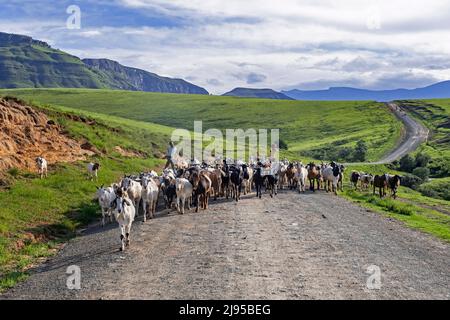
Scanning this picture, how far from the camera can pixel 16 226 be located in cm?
1970

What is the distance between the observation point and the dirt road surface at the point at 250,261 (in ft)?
41.3

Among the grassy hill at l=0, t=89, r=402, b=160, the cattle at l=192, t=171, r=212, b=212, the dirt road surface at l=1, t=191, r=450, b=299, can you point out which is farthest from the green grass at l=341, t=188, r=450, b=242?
the grassy hill at l=0, t=89, r=402, b=160

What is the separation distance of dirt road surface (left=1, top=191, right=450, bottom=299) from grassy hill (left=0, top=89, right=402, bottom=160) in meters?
66.8

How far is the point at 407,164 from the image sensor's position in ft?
251

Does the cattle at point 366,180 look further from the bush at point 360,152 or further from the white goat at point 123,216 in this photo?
the bush at point 360,152

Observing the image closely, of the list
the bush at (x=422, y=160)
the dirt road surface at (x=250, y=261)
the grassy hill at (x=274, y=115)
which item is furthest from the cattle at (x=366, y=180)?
the grassy hill at (x=274, y=115)

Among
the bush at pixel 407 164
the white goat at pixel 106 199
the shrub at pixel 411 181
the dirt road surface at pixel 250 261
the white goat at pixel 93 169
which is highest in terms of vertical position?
→ the white goat at pixel 93 169

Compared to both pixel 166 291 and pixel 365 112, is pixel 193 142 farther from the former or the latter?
pixel 365 112

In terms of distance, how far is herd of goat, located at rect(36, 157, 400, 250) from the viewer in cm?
2142

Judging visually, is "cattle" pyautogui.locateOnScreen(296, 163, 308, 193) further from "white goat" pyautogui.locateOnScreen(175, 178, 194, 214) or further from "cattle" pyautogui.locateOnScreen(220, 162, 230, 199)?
"white goat" pyautogui.locateOnScreen(175, 178, 194, 214)

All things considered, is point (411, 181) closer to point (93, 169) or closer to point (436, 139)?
point (93, 169)

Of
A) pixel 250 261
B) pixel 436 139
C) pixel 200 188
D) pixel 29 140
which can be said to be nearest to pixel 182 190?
pixel 200 188

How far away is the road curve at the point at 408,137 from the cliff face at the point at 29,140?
57.1m
